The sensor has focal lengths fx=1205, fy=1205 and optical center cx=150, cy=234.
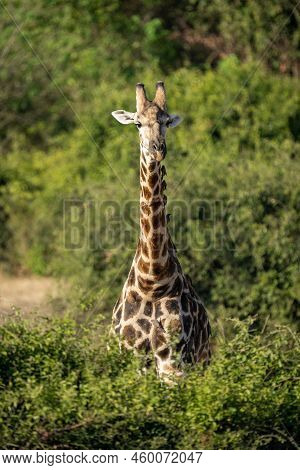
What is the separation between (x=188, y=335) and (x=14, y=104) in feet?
32.9

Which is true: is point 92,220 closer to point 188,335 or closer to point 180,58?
point 188,335

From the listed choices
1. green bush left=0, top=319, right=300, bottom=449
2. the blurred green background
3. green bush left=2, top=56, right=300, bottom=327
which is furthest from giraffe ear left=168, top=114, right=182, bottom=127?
green bush left=2, top=56, right=300, bottom=327

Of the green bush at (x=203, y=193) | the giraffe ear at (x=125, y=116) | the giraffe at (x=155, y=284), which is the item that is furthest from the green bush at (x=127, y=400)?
the green bush at (x=203, y=193)

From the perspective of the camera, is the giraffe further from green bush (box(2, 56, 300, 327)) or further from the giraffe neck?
green bush (box(2, 56, 300, 327))

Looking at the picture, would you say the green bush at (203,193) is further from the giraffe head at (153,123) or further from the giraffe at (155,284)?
the giraffe head at (153,123)

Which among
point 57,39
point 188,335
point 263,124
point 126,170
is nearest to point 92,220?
point 126,170

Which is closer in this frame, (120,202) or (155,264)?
(155,264)

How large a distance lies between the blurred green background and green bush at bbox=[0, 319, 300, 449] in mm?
18

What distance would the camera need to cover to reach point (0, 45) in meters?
17.4

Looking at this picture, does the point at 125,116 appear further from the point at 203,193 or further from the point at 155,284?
the point at 203,193

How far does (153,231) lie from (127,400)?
1860 mm

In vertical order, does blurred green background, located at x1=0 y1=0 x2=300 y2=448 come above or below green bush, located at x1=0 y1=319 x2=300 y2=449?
above

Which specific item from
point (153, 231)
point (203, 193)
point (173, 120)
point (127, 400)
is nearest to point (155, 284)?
point (153, 231)

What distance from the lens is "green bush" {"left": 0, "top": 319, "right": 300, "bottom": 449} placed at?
628 centimetres
